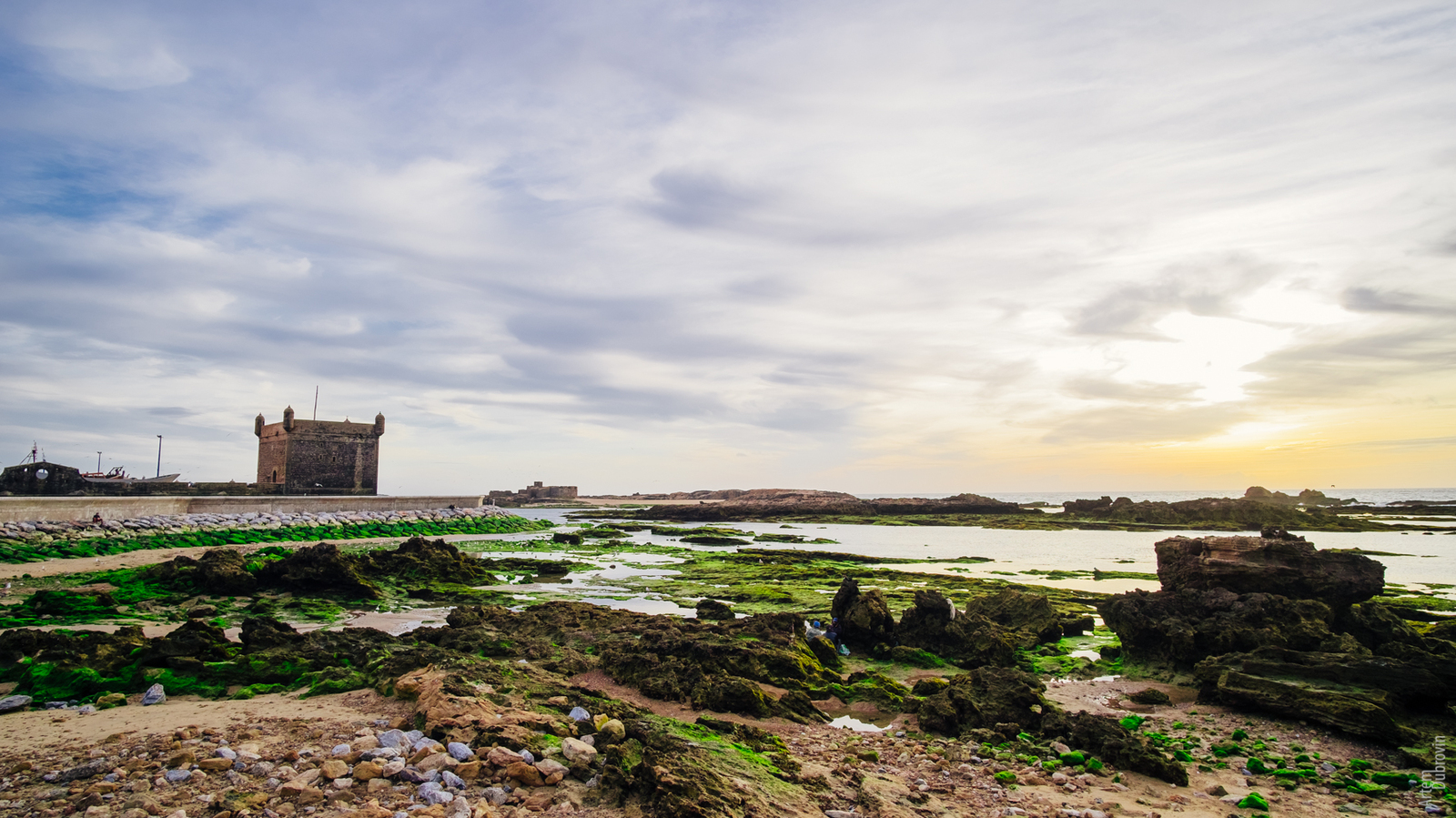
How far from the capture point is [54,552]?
18625mm

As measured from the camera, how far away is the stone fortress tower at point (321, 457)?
4694 centimetres

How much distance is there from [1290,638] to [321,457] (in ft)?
171

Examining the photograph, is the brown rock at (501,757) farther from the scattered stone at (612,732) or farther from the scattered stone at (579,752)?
the scattered stone at (612,732)

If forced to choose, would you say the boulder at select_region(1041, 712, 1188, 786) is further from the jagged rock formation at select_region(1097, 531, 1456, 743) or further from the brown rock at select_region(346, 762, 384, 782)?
the brown rock at select_region(346, 762, 384, 782)

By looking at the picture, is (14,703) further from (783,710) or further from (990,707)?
(990,707)

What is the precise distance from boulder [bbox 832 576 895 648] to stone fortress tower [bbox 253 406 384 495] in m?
45.9

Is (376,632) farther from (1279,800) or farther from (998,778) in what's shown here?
(1279,800)

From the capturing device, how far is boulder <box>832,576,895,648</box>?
1207 centimetres

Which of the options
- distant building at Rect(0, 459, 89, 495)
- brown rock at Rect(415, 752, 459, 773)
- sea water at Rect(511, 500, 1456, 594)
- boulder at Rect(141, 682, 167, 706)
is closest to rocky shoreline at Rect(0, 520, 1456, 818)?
brown rock at Rect(415, 752, 459, 773)

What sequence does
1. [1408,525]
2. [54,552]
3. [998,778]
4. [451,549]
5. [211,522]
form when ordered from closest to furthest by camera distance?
[998,778] < [54,552] < [451,549] < [211,522] < [1408,525]

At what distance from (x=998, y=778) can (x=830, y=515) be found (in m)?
61.5

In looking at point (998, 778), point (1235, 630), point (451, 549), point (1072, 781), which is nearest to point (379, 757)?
point (998, 778)

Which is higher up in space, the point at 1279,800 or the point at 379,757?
the point at 379,757

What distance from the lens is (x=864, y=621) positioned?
1205cm
